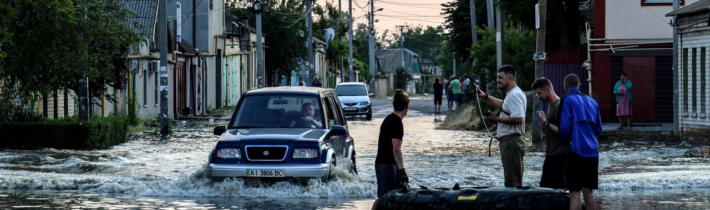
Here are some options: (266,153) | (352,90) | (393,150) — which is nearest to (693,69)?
(266,153)

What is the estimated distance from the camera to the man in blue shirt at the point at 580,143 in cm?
954

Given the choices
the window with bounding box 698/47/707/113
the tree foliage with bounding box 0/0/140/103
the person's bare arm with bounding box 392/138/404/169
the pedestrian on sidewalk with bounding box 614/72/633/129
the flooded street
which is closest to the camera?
the person's bare arm with bounding box 392/138/404/169

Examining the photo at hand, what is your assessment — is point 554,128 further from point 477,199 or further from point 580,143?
point 477,199

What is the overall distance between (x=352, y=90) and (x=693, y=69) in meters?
17.7

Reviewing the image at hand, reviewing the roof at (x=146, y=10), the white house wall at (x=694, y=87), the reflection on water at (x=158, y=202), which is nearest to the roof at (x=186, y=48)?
the roof at (x=146, y=10)

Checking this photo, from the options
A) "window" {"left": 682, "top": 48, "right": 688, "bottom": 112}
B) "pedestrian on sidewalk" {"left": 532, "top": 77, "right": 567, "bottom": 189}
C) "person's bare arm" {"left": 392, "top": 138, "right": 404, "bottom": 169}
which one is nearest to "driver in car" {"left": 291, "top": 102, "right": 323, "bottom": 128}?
"pedestrian on sidewalk" {"left": 532, "top": 77, "right": 567, "bottom": 189}

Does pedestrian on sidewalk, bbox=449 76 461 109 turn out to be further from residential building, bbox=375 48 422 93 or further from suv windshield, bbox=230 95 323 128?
residential building, bbox=375 48 422 93

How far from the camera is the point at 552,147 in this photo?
1048 centimetres

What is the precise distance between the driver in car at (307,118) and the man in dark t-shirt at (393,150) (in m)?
→ 4.03

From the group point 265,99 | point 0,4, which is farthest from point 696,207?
point 0,4

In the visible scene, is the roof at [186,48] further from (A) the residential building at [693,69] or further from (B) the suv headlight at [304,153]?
(B) the suv headlight at [304,153]

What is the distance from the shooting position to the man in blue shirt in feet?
31.3

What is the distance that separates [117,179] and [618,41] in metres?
17.8

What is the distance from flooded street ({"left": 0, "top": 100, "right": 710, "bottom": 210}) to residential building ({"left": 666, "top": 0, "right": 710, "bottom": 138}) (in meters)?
1.06
